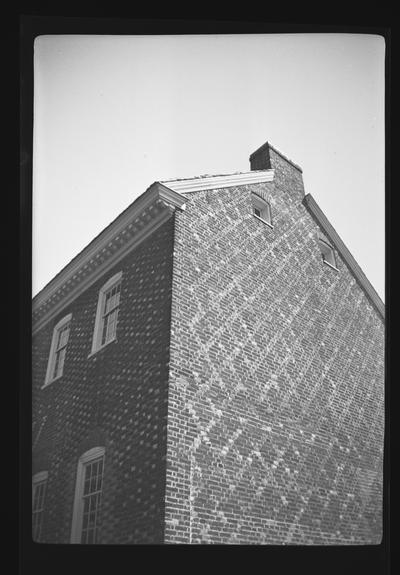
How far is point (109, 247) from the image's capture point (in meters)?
11.5

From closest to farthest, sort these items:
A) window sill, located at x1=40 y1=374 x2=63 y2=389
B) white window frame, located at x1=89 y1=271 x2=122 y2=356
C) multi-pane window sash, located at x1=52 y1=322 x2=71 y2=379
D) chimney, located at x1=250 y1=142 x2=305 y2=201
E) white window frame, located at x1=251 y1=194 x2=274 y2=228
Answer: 1. white window frame, located at x1=89 y1=271 x2=122 y2=356
2. window sill, located at x1=40 y1=374 x2=63 y2=389
3. multi-pane window sash, located at x1=52 y1=322 x2=71 y2=379
4. white window frame, located at x1=251 y1=194 x2=274 y2=228
5. chimney, located at x1=250 y1=142 x2=305 y2=201

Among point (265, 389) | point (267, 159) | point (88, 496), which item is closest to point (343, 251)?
point (267, 159)

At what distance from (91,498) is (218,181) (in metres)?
6.38

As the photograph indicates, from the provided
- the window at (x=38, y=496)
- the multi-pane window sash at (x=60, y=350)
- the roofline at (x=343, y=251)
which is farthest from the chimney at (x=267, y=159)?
the window at (x=38, y=496)

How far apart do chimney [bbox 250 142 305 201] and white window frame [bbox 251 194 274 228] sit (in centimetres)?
116

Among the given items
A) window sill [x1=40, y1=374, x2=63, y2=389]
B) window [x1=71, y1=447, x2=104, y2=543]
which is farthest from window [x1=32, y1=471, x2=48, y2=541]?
window sill [x1=40, y1=374, x2=63, y2=389]

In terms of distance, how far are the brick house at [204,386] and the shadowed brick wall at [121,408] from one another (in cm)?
3

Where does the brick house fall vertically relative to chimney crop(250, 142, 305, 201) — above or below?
below

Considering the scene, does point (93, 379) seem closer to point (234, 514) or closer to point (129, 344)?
point (129, 344)

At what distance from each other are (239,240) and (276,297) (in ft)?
4.57

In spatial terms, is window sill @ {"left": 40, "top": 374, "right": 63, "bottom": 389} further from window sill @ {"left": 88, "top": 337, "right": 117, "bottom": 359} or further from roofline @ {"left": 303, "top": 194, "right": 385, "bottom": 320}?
roofline @ {"left": 303, "top": 194, "right": 385, "bottom": 320}

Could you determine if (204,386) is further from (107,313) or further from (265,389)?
(107,313)

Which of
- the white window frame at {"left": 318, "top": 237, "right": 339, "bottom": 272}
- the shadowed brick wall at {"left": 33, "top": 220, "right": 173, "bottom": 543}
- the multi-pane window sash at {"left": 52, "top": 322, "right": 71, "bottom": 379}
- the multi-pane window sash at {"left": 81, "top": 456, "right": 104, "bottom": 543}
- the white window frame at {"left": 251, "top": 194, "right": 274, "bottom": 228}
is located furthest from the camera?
the white window frame at {"left": 318, "top": 237, "right": 339, "bottom": 272}

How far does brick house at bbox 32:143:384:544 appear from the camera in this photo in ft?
27.3
